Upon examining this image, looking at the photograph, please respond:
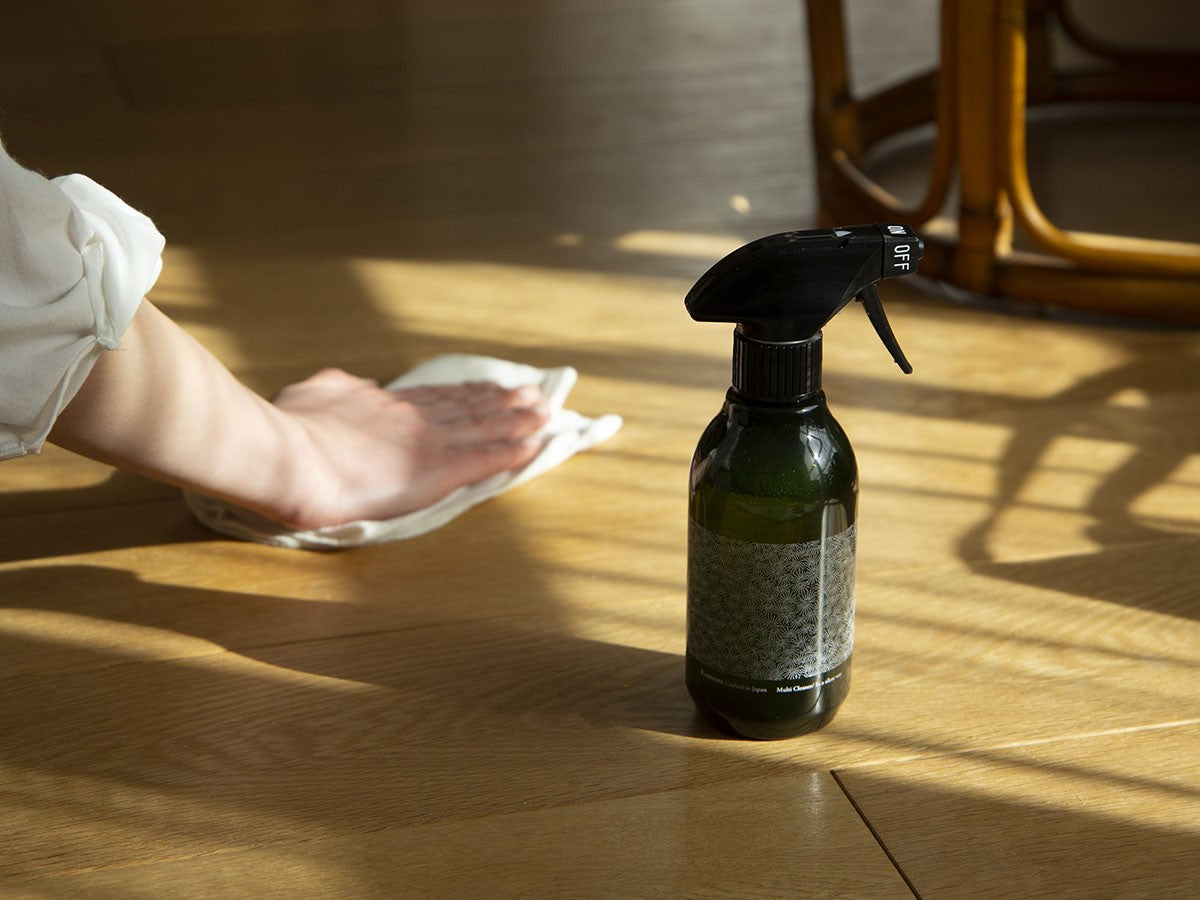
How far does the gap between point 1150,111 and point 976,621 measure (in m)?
1.25

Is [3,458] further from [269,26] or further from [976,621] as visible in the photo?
[269,26]

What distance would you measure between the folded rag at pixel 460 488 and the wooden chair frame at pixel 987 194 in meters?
0.42

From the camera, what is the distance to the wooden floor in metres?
0.69

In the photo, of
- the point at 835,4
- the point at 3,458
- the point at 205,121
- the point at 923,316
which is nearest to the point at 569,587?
the point at 3,458

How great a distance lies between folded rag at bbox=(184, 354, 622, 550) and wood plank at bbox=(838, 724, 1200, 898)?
14.7 inches

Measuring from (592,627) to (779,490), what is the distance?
0.76 ft

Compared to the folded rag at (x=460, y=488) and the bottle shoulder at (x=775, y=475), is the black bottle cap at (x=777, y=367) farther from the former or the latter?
the folded rag at (x=460, y=488)

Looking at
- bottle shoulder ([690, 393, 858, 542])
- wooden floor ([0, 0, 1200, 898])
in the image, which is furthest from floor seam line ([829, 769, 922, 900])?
bottle shoulder ([690, 393, 858, 542])

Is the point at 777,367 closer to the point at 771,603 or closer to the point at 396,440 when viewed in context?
the point at 771,603

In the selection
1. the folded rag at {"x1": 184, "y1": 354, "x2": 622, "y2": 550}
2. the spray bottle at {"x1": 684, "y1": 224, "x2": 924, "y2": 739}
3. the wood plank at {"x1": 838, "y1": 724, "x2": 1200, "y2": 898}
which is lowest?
the wood plank at {"x1": 838, "y1": 724, "x2": 1200, "y2": 898}

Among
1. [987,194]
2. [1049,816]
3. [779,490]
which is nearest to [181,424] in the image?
[779,490]

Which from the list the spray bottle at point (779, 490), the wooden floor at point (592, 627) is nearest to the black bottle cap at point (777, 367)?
Answer: the spray bottle at point (779, 490)

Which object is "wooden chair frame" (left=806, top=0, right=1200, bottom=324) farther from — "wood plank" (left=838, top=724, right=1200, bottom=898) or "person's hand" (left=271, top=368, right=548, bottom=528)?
"wood plank" (left=838, top=724, right=1200, bottom=898)

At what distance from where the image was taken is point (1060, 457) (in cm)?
106
